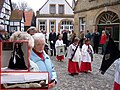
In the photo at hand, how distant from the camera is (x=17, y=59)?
7.45 ft

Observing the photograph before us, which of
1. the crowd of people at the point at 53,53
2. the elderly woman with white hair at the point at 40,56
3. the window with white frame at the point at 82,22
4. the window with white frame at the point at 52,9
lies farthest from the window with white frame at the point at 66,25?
the elderly woman with white hair at the point at 40,56

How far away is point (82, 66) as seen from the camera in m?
9.80

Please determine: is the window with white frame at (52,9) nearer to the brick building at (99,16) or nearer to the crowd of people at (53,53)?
the brick building at (99,16)

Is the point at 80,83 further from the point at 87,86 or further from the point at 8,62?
the point at 8,62

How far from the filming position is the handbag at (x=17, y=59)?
221cm

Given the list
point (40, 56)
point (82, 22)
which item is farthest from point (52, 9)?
point (40, 56)

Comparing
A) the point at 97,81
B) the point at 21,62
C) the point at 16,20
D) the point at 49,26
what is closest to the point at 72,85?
the point at 97,81

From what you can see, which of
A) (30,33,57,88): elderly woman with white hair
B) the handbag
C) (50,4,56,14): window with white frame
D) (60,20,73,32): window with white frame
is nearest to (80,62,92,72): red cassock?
(30,33,57,88): elderly woman with white hair

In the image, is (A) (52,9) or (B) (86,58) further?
(A) (52,9)

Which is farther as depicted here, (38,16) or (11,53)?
(38,16)

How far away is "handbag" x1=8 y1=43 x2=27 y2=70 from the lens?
221 cm

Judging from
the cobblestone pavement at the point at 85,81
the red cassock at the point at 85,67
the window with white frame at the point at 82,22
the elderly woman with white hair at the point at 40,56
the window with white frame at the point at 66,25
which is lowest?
the cobblestone pavement at the point at 85,81

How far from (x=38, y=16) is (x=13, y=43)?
40589mm

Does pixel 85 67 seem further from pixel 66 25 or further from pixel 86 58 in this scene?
pixel 66 25
